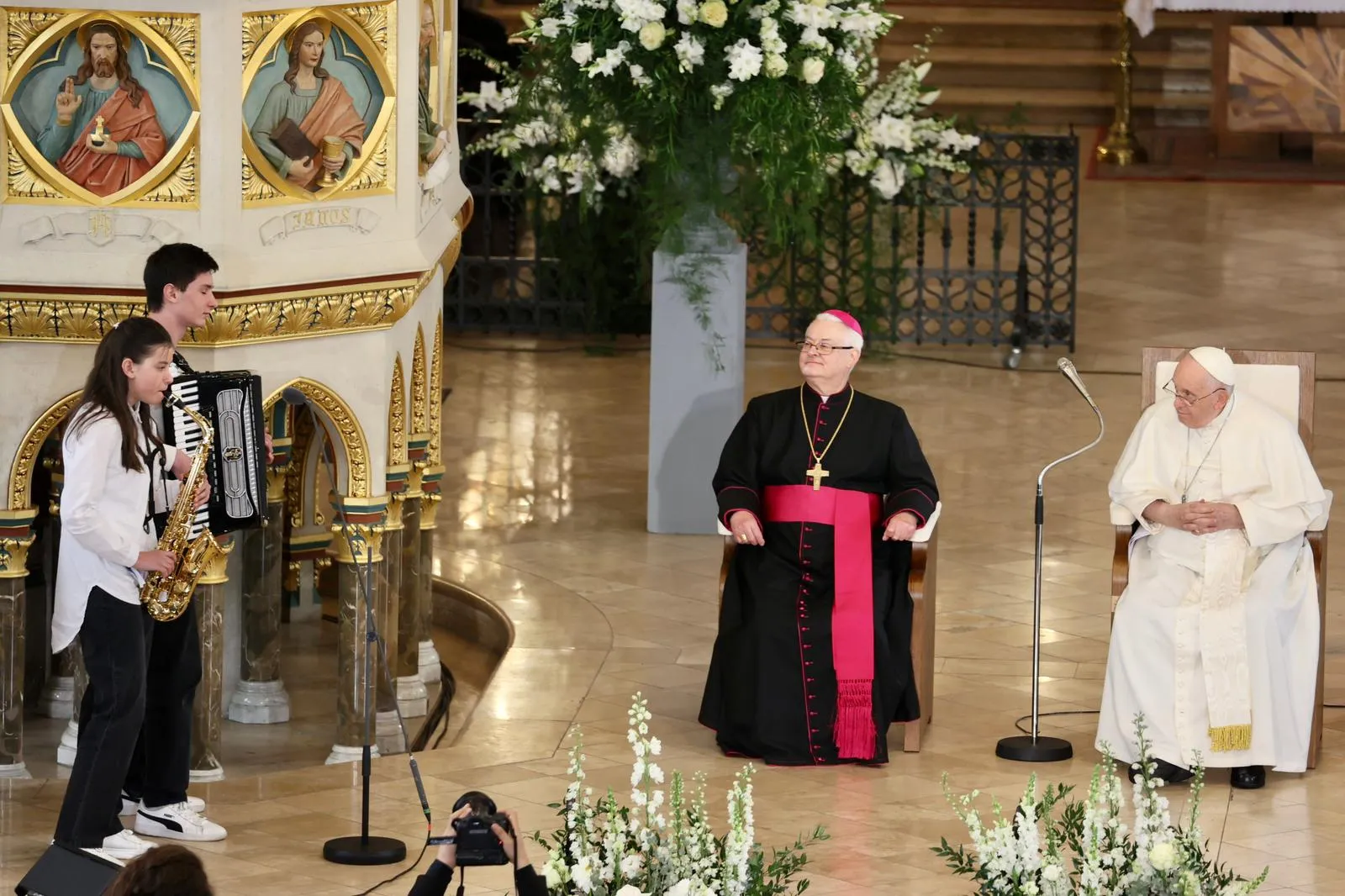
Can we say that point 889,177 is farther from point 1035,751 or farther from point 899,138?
point 1035,751

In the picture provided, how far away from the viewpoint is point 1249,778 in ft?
23.9

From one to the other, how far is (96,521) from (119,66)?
1613mm

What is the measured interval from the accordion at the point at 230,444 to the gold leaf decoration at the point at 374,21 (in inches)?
47.6

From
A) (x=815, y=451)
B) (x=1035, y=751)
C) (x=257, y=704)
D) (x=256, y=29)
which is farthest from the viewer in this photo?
(x=257, y=704)

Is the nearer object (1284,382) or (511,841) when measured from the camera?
(511,841)

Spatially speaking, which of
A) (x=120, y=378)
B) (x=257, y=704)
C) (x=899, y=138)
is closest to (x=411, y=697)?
(x=257, y=704)

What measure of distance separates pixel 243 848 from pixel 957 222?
12.4m

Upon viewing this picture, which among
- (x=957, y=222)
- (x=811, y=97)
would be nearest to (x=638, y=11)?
(x=811, y=97)

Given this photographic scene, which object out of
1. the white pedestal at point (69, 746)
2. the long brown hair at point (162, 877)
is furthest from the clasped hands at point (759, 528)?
the long brown hair at point (162, 877)

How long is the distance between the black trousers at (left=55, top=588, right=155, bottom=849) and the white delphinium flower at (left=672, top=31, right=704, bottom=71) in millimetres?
3743

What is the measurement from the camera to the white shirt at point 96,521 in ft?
20.8

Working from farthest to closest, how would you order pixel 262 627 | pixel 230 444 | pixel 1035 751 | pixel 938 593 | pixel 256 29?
pixel 938 593
pixel 262 627
pixel 1035 751
pixel 256 29
pixel 230 444

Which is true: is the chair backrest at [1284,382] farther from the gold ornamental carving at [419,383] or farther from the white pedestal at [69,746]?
the white pedestal at [69,746]

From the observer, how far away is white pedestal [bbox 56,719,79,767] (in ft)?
25.9
